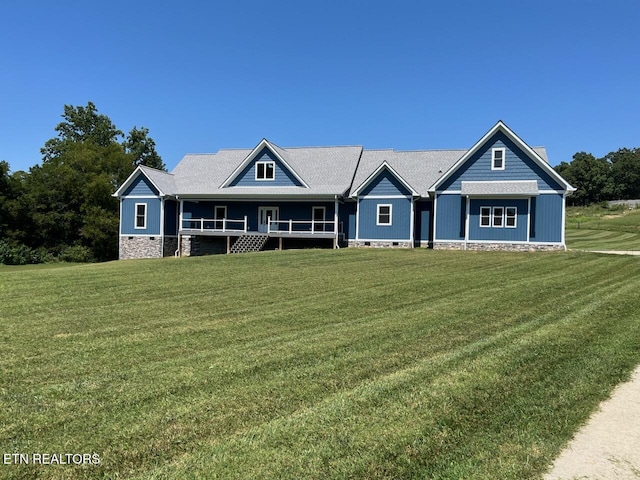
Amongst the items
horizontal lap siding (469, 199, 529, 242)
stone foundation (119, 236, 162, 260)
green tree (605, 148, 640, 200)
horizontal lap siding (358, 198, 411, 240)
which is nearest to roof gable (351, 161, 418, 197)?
horizontal lap siding (358, 198, 411, 240)

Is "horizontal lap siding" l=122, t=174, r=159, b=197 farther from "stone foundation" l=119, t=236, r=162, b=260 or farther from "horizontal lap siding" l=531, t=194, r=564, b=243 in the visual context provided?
"horizontal lap siding" l=531, t=194, r=564, b=243

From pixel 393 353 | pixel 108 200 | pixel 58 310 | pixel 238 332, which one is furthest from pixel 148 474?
pixel 108 200

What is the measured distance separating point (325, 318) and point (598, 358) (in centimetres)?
413

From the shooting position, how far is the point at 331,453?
3539mm

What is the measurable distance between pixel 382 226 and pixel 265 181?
798cm

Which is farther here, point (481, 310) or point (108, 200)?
point (108, 200)

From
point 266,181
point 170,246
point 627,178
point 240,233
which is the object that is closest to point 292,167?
point 266,181

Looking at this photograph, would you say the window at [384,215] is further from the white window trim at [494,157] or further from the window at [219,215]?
the window at [219,215]

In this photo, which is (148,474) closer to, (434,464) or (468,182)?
(434,464)

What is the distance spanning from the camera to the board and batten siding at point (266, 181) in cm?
2950

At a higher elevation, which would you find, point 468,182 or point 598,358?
point 468,182

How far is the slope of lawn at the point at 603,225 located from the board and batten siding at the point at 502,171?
13807mm

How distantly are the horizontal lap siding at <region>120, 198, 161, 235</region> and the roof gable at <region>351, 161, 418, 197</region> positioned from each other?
42.4ft

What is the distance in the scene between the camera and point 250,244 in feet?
93.4
